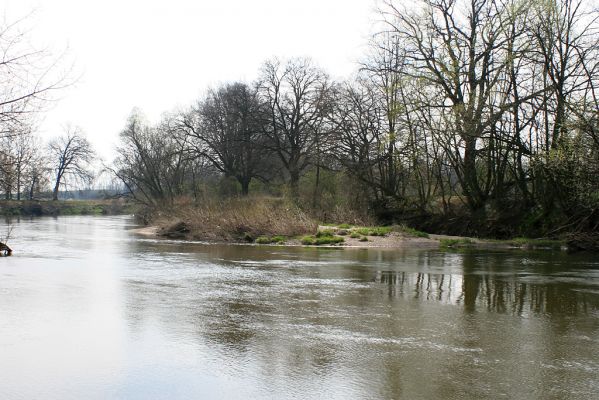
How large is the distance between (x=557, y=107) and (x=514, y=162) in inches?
182

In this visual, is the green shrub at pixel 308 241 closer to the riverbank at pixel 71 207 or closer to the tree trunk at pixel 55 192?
the riverbank at pixel 71 207

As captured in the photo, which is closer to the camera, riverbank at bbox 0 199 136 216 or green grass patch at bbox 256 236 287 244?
green grass patch at bbox 256 236 287 244

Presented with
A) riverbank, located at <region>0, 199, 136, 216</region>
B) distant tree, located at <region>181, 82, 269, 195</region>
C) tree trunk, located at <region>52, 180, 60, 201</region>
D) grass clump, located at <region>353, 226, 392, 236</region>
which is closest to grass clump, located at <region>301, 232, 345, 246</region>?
grass clump, located at <region>353, 226, 392, 236</region>

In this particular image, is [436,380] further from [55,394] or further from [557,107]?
[557,107]

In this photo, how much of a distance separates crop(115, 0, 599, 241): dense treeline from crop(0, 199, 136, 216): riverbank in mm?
34252

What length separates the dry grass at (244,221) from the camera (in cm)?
2970

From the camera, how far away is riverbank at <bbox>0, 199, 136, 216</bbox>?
232 feet

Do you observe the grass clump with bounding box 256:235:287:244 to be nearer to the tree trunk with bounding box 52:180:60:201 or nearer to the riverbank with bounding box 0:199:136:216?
the riverbank with bounding box 0:199:136:216

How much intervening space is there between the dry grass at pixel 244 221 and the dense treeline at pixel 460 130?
6.40m

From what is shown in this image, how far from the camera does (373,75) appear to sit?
3744cm

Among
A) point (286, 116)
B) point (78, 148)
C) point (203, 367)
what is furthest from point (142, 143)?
point (203, 367)

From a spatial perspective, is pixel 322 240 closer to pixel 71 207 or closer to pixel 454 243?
pixel 454 243

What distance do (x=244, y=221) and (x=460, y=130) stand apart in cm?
1220

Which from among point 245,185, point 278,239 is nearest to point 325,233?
point 278,239
